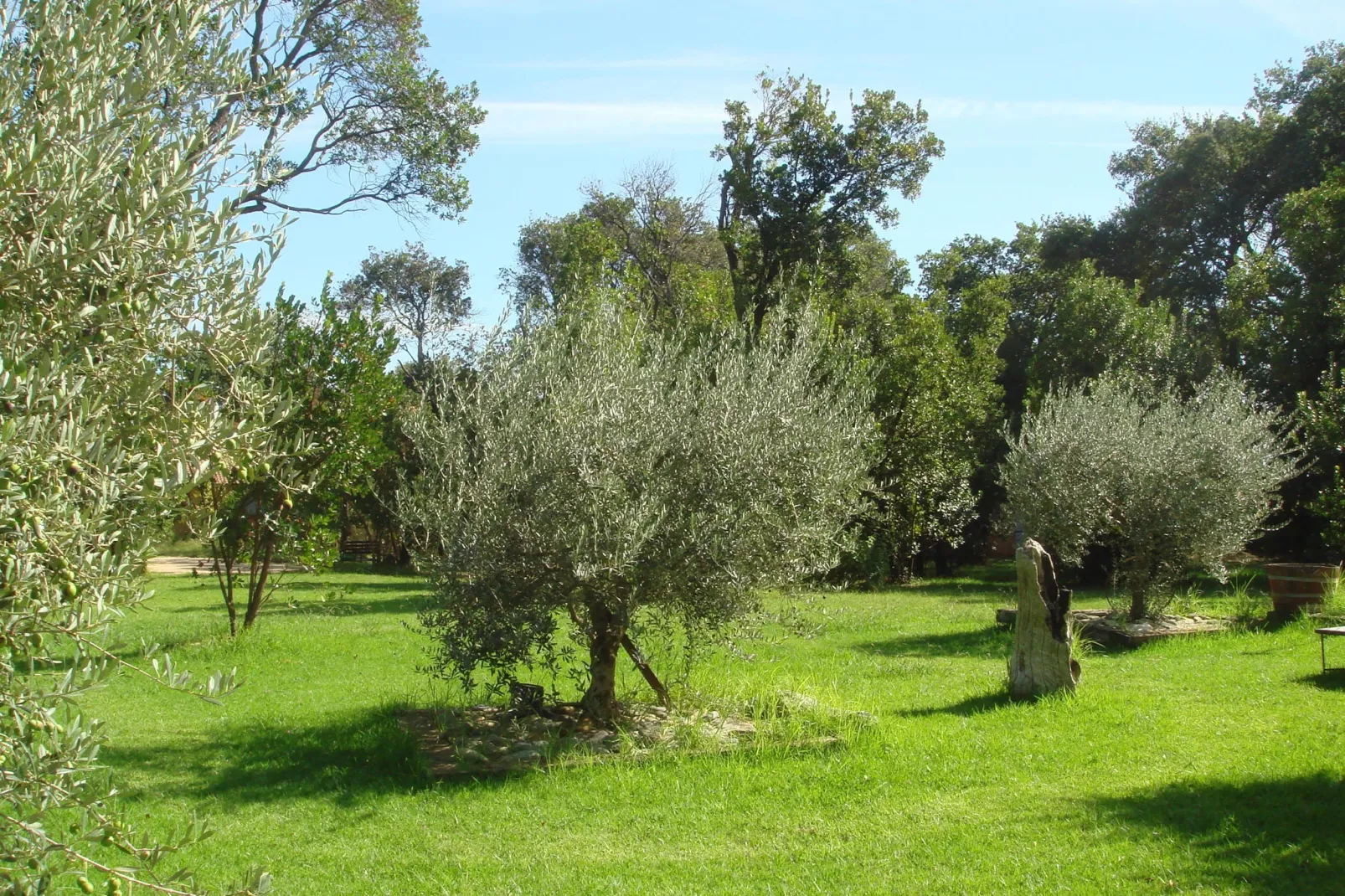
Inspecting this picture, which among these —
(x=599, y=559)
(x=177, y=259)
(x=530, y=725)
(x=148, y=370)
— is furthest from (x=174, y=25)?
(x=530, y=725)

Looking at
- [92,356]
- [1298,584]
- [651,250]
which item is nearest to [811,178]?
[651,250]

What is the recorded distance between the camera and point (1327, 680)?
1095 cm

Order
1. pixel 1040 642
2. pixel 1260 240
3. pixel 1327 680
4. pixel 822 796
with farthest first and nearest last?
pixel 1260 240
pixel 1327 680
pixel 1040 642
pixel 822 796

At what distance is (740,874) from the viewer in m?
6.09

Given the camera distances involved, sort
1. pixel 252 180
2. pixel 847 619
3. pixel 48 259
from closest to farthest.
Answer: pixel 48 259
pixel 252 180
pixel 847 619

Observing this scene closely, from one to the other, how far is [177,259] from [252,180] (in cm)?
44

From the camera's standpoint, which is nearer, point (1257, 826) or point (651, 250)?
point (1257, 826)

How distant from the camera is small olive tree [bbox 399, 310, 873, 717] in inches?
328

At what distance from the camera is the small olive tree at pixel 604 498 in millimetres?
8328

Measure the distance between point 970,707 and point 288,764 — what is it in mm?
6066

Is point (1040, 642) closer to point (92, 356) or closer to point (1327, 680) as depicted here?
point (1327, 680)

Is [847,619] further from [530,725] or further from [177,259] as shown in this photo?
[177,259]

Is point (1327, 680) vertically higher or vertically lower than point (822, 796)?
higher

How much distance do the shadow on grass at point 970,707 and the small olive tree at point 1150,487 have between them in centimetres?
494
